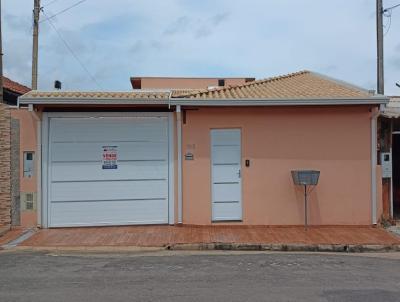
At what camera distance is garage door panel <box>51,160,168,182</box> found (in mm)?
12555

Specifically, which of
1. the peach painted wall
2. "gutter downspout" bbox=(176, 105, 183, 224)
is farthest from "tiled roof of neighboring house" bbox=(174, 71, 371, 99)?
"gutter downspout" bbox=(176, 105, 183, 224)

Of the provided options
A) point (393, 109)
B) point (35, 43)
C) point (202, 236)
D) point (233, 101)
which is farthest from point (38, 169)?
point (35, 43)

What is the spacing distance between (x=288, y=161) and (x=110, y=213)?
422 cm

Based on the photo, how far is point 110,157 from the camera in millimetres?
12656

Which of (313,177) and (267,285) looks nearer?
(267,285)

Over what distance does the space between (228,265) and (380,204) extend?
549 centimetres

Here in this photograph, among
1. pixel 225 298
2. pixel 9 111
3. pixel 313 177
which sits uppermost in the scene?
pixel 9 111

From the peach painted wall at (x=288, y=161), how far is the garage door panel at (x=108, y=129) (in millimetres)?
702

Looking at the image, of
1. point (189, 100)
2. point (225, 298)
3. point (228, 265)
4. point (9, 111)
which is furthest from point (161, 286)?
point (9, 111)

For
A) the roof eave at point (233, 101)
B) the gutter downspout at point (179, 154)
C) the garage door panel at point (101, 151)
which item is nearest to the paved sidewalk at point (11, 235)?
the garage door panel at point (101, 151)

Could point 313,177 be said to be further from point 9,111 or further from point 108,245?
point 9,111

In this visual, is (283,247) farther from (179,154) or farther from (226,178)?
(179,154)

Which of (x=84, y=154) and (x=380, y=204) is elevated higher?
(x=84, y=154)

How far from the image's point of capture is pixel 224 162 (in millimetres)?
12734
